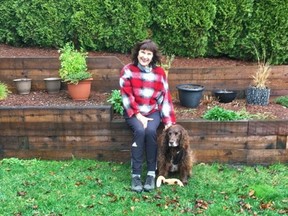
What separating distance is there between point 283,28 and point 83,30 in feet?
10.5

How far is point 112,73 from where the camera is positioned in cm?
573

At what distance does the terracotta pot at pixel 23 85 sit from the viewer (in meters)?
5.62

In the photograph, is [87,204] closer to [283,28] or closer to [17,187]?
[17,187]

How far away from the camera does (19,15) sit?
6273mm

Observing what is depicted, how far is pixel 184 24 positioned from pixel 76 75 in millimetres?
1991

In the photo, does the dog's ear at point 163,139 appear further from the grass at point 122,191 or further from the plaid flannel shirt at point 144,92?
the grass at point 122,191

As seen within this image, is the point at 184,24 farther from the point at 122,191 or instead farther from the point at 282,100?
the point at 122,191

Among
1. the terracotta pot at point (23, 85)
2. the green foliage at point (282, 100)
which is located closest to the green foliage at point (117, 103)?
the terracotta pot at point (23, 85)

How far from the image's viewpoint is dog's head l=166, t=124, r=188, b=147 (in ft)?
14.0

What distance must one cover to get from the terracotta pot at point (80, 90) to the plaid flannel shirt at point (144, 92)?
106 centimetres

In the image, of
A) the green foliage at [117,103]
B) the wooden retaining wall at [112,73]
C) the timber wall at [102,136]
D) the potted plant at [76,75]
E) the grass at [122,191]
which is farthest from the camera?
the wooden retaining wall at [112,73]

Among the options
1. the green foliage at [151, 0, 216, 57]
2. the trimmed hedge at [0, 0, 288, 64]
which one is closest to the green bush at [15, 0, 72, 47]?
the trimmed hedge at [0, 0, 288, 64]

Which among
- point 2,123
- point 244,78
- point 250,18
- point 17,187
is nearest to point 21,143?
point 2,123

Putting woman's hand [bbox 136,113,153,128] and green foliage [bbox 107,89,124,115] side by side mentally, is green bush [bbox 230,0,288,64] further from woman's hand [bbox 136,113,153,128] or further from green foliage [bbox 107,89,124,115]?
woman's hand [bbox 136,113,153,128]
